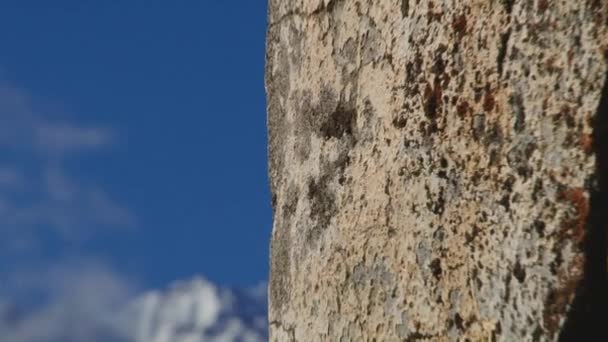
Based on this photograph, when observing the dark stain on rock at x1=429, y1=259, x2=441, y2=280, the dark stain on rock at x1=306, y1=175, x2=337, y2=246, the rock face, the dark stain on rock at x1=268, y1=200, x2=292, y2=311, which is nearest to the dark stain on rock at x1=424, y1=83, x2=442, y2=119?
the rock face

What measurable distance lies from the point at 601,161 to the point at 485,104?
0.77 feet

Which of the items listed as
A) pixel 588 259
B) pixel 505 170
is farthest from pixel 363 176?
pixel 588 259

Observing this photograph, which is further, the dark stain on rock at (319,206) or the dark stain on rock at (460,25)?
the dark stain on rock at (319,206)

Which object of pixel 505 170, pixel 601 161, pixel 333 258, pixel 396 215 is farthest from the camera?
pixel 333 258

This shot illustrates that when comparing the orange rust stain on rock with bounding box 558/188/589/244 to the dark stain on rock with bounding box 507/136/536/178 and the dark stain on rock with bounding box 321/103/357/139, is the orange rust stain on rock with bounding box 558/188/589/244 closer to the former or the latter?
the dark stain on rock with bounding box 507/136/536/178

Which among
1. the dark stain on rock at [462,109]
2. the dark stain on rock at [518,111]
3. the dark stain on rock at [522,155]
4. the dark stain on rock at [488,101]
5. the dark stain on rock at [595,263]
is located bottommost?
the dark stain on rock at [595,263]

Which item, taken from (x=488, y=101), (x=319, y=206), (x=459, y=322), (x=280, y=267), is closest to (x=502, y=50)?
(x=488, y=101)

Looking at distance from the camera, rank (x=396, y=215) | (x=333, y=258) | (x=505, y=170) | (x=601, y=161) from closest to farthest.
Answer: (x=601, y=161), (x=505, y=170), (x=396, y=215), (x=333, y=258)

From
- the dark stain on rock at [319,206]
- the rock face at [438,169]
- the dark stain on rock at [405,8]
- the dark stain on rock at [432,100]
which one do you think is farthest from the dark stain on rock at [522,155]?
the dark stain on rock at [319,206]

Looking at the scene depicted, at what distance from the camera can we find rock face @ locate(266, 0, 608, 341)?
1776mm

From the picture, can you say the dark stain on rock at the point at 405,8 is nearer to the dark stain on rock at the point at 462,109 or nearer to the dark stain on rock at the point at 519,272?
the dark stain on rock at the point at 462,109

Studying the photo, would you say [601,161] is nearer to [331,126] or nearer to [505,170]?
[505,170]

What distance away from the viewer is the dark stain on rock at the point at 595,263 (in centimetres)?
175

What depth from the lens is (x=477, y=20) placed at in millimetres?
1949
